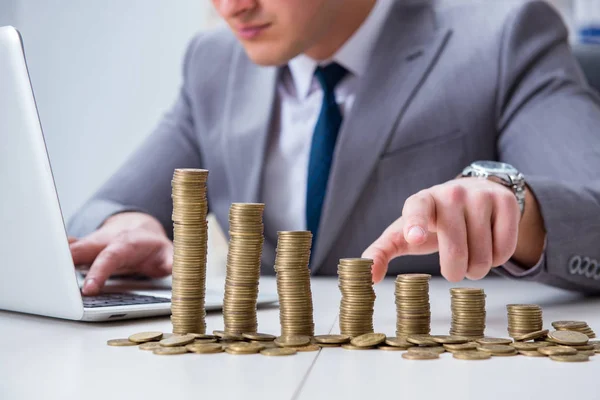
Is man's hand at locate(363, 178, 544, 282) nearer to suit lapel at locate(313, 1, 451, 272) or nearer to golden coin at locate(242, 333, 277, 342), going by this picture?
golden coin at locate(242, 333, 277, 342)

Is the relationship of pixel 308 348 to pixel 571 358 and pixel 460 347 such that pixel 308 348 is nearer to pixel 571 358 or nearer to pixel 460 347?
pixel 460 347

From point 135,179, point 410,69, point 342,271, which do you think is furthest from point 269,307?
point 135,179

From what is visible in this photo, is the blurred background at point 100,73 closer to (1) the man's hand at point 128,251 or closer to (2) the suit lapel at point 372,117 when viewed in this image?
(2) the suit lapel at point 372,117

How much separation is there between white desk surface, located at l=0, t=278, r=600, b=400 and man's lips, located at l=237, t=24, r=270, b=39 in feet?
3.10

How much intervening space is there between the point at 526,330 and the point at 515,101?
1.08 meters

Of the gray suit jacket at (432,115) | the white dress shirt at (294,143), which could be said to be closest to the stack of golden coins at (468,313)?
the gray suit jacket at (432,115)

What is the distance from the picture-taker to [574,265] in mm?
1365

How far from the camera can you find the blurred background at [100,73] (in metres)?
4.32

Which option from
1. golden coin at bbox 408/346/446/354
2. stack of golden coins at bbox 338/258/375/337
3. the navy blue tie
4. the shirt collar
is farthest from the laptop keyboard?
the shirt collar

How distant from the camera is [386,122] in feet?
6.35

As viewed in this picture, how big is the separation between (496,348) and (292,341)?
233 millimetres

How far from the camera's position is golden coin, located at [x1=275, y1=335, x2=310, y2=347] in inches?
34.5

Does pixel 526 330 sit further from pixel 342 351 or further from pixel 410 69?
pixel 410 69

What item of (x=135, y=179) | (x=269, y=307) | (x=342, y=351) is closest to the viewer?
(x=342, y=351)
